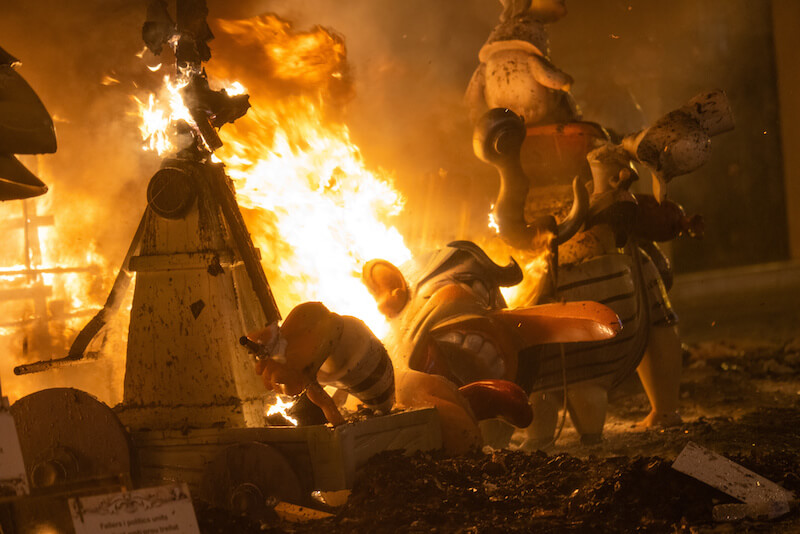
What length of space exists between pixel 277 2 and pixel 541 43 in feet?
11.2

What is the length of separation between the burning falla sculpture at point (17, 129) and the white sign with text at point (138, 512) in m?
1.45

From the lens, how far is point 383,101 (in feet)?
36.3

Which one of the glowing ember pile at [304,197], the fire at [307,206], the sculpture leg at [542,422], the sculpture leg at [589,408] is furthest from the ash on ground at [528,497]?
the fire at [307,206]

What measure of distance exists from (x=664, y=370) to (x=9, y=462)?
5.23 metres

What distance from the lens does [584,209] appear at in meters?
6.49

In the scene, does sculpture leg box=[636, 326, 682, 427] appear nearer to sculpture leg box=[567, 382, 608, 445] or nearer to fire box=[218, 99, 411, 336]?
sculpture leg box=[567, 382, 608, 445]

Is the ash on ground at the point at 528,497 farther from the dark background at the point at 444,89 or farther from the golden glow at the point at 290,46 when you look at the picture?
the dark background at the point at 444,89

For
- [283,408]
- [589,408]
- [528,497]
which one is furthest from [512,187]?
[528,497]

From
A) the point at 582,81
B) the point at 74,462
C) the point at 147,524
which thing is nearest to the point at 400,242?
the point at 74,462

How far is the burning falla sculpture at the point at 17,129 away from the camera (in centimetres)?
361

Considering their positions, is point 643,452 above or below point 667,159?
below

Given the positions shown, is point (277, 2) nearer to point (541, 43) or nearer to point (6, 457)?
point (541, 43)

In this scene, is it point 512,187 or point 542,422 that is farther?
point 512,187

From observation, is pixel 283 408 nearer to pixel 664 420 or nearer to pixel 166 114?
pixel 166 114
